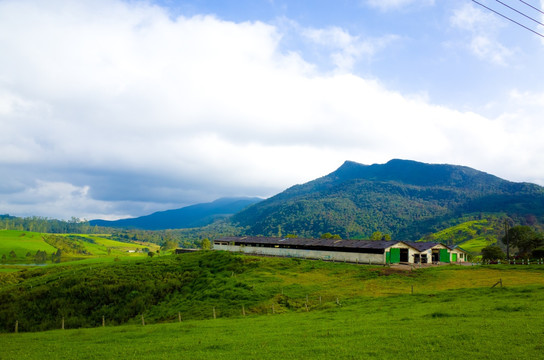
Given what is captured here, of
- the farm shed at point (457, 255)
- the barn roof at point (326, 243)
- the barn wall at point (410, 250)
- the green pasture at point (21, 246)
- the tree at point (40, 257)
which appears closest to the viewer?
the barn roof at point (326, 243)

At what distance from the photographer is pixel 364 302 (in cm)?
3177

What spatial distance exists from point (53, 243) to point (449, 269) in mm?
217190

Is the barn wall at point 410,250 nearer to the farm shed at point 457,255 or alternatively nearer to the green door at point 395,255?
the green door at point 395,255

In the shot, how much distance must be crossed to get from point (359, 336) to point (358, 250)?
46603mm

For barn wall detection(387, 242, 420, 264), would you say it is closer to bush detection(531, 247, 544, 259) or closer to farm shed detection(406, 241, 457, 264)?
farm shed detection(406, 241, 457, 264)

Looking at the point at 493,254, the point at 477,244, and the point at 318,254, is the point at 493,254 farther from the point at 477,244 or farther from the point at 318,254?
the point at 477,244

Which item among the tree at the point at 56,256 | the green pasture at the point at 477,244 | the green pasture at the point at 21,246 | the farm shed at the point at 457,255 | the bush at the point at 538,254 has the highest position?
the bush at the point at 538,254

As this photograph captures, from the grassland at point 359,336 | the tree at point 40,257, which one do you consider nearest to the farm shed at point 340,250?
the grassland at point 359,336

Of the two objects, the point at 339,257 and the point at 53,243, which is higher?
the point at 339,257

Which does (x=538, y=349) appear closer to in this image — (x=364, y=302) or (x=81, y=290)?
(x=364, y=302)

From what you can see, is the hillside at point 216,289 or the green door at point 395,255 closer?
the hillside at point 216,289

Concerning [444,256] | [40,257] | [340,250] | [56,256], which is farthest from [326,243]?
[56,256]

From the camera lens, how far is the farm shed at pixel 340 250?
2392 inches

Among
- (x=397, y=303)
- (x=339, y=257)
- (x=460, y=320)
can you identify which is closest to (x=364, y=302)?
(x=397, y=303)
